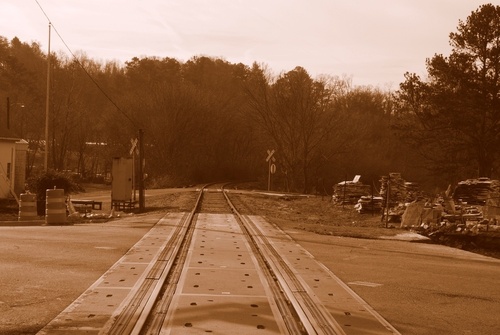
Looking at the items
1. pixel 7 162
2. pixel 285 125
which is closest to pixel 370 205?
pixel 7 162

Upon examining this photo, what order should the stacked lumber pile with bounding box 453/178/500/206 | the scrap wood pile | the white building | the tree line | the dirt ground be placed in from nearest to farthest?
the dirt ground < the stacked lumber pile with bounding box 453/178/500/206 < the scrap wood pile < the white building < the tree line

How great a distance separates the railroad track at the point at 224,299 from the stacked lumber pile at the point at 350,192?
22.9m

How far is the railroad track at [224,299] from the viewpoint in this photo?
8.30 metres

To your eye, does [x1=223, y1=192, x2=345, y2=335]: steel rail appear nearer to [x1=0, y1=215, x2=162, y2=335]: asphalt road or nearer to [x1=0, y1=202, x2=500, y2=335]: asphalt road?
[x1=0, y1=202, x2=500, y2=335]: asphalt road

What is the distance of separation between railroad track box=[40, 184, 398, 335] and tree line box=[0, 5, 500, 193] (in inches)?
1427

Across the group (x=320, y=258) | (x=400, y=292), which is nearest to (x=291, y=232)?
(x=320, y=258)

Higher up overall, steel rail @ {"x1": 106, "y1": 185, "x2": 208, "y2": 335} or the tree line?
the tree line

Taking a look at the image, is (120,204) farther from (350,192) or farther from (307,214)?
(350,192)

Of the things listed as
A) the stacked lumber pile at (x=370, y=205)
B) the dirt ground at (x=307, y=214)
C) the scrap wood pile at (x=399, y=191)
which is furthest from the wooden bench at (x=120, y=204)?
the scrap wood pile at (x=399, y=191)

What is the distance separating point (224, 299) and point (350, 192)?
30.5 m

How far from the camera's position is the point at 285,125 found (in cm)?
6550

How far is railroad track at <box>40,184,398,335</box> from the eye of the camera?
8.30 meters

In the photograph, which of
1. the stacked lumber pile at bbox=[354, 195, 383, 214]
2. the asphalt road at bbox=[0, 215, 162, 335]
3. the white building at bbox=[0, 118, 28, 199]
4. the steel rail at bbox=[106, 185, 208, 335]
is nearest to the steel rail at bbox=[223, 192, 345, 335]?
the steel rail at bbox=[106, 185, 208, 335]

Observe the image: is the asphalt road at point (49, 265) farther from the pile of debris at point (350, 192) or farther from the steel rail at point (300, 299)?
the pile of debris at point (350, 192)
